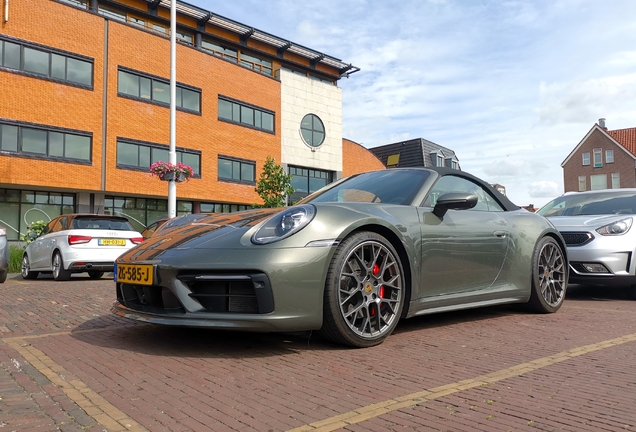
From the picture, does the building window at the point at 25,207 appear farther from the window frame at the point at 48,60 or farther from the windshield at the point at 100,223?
the windshield at the point at 100,223

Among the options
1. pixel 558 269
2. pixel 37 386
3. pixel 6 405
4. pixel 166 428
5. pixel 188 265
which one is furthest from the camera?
pixel 558 269

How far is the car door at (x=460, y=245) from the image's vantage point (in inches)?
163

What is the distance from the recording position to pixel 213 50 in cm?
3189

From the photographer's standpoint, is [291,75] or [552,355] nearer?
[552,355]

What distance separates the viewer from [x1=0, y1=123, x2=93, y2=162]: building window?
21.6m

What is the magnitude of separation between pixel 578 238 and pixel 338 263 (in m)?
4.34

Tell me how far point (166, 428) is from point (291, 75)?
33163 millimetres

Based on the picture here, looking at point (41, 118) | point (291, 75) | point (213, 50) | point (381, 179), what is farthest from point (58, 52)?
point (381, 179)

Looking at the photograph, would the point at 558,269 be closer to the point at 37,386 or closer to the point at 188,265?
the point at 188,265

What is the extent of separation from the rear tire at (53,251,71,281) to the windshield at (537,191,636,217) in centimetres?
831

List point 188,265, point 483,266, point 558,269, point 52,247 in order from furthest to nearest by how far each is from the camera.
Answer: point 52,247 → point 558,269 → point 483,266 → point 188,265

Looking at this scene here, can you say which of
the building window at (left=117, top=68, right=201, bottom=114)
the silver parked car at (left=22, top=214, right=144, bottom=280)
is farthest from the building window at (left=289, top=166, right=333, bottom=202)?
the silver parked car at (left=22, top=214, right=144, bottom=280)

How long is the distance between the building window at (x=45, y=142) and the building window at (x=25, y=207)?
222 cm

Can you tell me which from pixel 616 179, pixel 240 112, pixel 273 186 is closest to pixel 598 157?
pixel 616 179
